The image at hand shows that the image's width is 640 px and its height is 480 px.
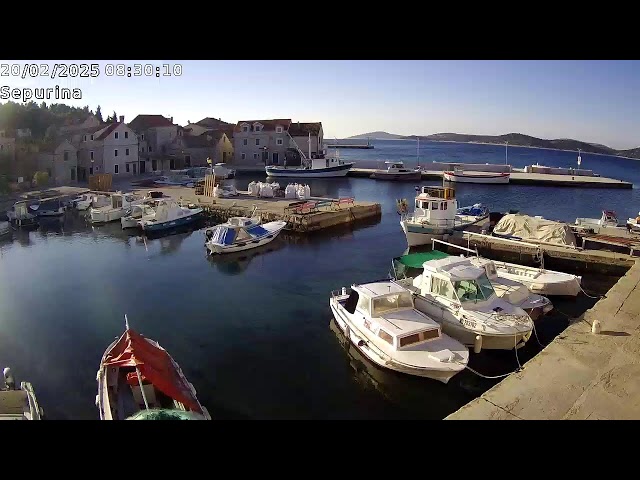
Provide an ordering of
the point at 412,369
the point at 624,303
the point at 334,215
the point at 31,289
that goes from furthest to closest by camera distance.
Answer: the point at 334,215, the point at 31,289, the point at 624,303, the point at 412,369

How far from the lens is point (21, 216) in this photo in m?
20.5

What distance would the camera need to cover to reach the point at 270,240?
17.8 m

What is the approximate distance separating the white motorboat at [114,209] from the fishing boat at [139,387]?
14.9 metres

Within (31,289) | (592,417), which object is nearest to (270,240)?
(31,289)

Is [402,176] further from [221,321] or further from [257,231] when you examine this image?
[221,321]

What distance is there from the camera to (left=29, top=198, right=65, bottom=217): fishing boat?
21.3 meters

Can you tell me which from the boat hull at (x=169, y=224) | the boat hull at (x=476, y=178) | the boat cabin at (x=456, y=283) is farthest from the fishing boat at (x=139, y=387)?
the boat hull at (x=476, y=178)

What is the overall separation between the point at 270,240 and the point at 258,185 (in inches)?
345

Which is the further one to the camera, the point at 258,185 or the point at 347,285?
the point at 258,185

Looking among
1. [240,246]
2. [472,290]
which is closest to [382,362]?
[472,290]

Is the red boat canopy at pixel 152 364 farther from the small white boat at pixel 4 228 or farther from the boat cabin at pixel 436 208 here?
the small white boat at pixel 4 228

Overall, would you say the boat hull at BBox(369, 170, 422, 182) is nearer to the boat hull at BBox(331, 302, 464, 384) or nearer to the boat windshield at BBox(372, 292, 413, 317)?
the boat hull at BBox(331, 302, 464, 384)

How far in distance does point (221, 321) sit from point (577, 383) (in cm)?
677

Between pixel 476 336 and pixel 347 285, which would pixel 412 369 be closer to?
pixel 476 336
